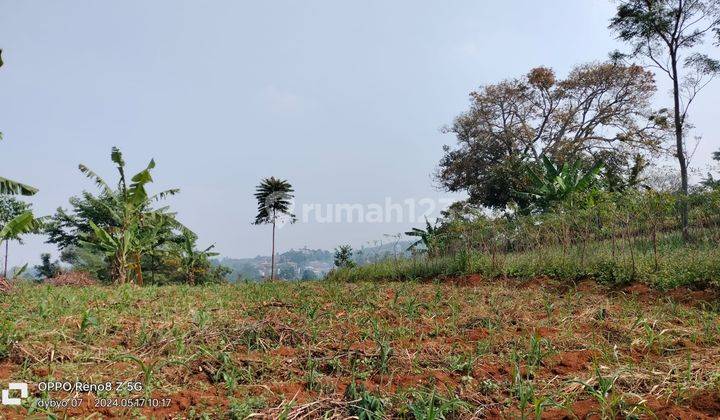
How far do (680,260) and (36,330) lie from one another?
8.84m

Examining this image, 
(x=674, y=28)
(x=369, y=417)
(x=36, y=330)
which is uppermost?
(x=674, y=28)

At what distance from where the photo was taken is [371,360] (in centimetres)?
307

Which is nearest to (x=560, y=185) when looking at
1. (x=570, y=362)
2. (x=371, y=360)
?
(x=570, y=362)

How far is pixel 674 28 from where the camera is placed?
45.5 feet

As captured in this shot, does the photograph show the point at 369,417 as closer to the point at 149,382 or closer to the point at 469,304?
the point at 149,382

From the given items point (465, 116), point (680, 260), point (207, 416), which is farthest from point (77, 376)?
point (465, 116)

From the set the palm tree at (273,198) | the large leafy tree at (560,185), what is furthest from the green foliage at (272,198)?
the large leafy tree at (560,185)

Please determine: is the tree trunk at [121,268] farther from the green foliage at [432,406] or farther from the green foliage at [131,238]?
the green foliage at [432,406]
